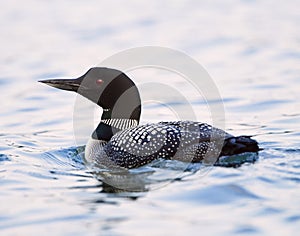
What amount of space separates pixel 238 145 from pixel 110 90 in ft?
4.37

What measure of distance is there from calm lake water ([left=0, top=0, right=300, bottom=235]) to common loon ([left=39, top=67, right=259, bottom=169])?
0.12 m

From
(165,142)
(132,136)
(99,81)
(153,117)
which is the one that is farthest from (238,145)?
(153,117)

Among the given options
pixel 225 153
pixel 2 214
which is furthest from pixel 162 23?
pixel 2 214

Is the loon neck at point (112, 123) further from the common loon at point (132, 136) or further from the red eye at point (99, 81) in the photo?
the red eye at point (99, 81)

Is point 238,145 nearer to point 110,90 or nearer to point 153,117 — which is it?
point 110,90

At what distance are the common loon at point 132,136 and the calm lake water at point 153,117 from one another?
12cm

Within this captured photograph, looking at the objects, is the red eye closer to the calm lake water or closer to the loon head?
the loon head

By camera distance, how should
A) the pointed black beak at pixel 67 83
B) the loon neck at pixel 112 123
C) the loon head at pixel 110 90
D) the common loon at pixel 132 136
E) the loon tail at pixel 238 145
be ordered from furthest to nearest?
the pointed black beak at pixel 67 83, the loon neck at pixel 112 123, the loon head at pixel 110 90, the common loon at pixel 132 136, the loon tail at pixel 238 145

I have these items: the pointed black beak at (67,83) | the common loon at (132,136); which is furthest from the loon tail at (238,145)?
the pointed black beak at (67,83)

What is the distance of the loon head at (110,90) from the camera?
6660 millimetres

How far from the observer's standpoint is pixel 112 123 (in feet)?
22.5

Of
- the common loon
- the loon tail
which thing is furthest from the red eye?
the loon tail

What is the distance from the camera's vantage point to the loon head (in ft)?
21.9

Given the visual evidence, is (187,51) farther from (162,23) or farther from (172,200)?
(172,200)
